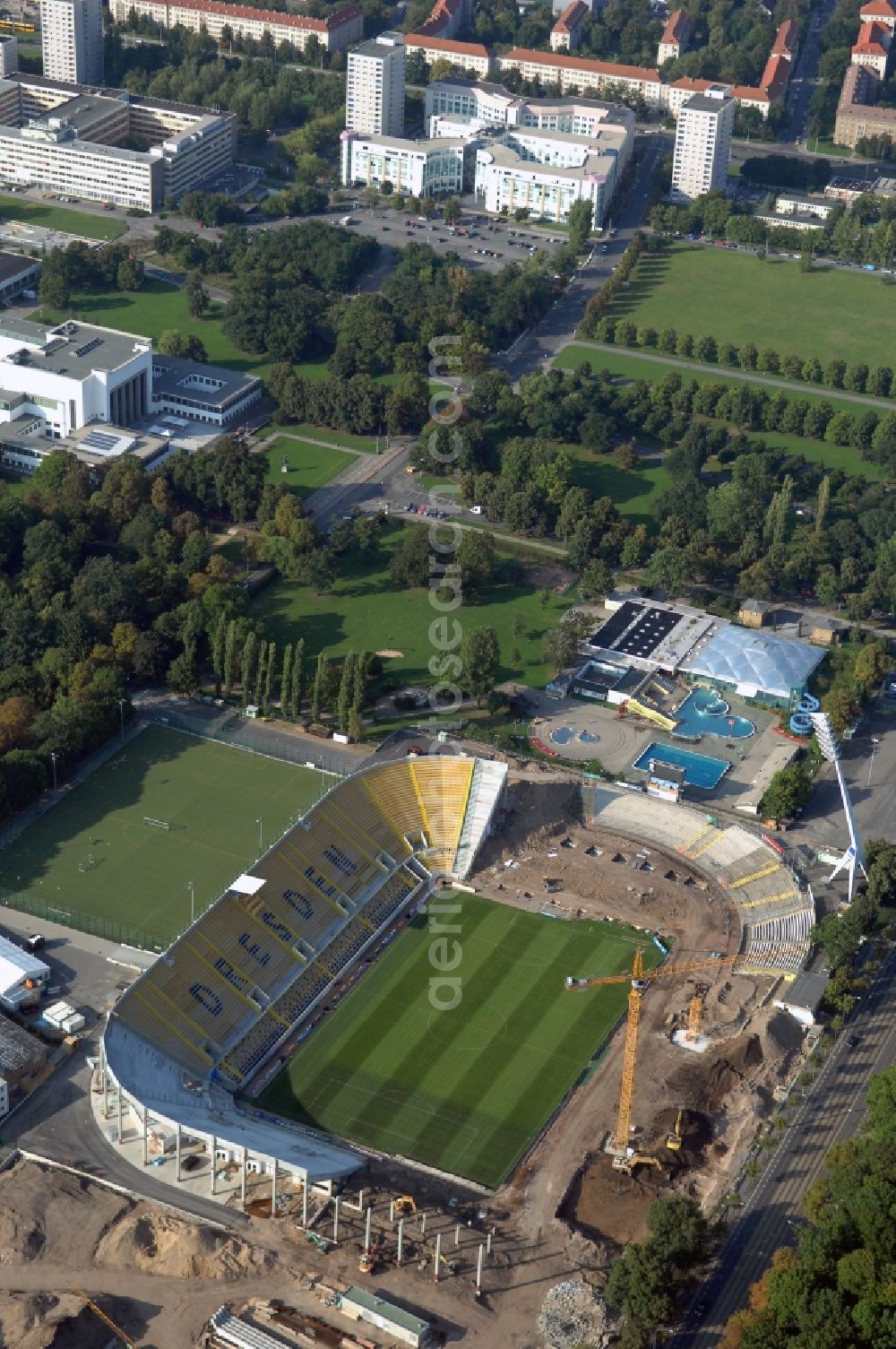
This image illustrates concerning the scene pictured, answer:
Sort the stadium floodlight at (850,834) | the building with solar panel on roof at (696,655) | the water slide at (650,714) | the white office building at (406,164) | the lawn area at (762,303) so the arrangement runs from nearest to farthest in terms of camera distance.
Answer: the stadium floodlight at (850,834), the water slide at (650,714), the building with solar panel on roof at (696,655), the lawn area at (762,303), the white office building at (406,164)

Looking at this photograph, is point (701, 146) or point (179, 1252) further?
point (701, 146)

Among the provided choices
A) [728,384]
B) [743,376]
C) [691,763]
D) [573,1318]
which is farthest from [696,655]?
[573,1318]

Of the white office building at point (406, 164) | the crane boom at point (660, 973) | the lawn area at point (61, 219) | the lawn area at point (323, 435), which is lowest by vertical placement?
the crane boom at point (660, 973)

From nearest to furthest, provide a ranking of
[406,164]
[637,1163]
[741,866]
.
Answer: [637,1163], [741,866], [406,164]

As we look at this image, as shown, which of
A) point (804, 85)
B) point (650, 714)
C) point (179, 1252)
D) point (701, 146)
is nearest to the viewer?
point (179, 1252)

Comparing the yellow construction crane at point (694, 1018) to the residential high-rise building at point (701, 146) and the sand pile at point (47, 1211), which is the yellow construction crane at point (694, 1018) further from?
the residential high-rise building at point (701, 146)

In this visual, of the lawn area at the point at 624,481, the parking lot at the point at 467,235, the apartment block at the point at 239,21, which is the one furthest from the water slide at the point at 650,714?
the apartment block at the point at 239,21

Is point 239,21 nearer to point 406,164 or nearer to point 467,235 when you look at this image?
point 406,164
